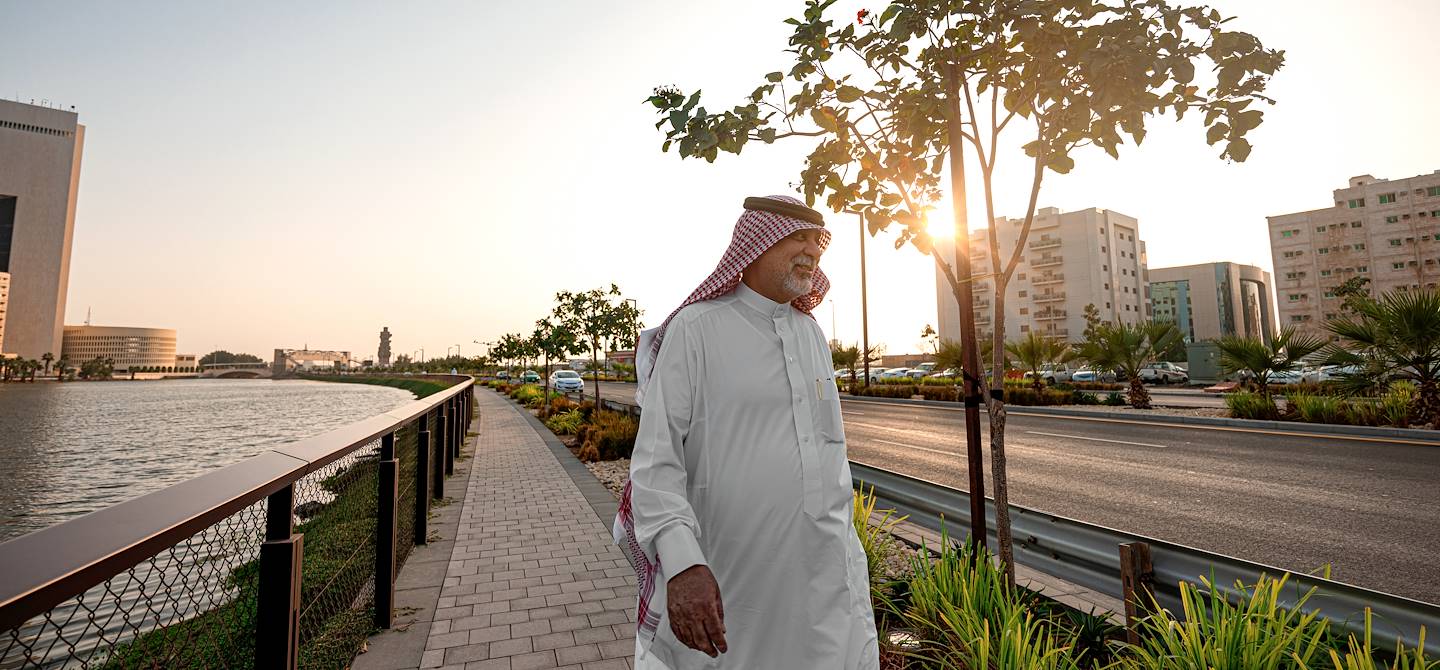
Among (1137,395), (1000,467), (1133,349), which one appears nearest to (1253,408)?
(1137,395)

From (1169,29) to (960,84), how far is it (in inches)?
41.5

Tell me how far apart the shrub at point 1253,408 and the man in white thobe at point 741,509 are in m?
17.3

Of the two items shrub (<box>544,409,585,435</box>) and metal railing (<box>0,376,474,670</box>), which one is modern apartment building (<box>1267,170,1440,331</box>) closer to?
shrub (<box>544,409,585,435</box>)

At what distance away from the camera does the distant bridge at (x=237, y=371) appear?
165250 mm

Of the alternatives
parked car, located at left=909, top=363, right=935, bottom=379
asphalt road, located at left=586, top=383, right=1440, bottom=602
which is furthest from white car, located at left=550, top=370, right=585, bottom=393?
asphalt road, located at left=586, top=383, right=1440, bottom=602

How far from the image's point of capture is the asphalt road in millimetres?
5312

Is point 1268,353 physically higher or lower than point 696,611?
higher

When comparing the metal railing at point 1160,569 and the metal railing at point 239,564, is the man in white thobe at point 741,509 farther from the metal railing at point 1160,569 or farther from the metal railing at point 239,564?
the metal railing at point 1160,569

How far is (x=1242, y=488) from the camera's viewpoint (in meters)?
7.75

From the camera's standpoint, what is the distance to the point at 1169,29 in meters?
2.44

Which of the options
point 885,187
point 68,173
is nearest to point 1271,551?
point 885,187

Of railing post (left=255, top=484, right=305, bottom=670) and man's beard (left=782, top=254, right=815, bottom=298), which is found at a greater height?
man's beard (left=782, top=254, right=815, bottom=298)

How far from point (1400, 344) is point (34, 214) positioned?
190 m

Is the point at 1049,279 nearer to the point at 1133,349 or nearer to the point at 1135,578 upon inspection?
the point at 1133,349
